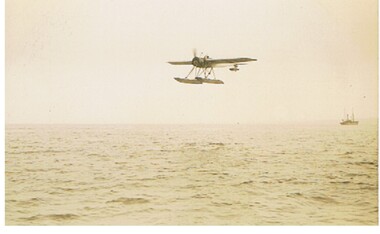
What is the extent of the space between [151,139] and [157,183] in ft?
6.36

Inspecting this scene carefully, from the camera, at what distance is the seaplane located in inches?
266

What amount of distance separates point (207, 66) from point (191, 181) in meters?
1.74

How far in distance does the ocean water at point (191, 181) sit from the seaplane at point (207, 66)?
2.54 feet

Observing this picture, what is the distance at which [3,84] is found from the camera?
260 inches

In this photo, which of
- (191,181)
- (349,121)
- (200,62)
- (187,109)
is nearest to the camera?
(349,121)

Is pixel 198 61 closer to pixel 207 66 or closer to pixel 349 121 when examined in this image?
pixel 207 66

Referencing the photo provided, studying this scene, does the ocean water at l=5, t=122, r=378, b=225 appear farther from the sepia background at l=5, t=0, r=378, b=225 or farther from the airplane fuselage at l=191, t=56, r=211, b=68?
the airplane fuselage at l=191, t=56, r=211, b=68

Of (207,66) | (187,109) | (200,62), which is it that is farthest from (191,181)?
(200,62)

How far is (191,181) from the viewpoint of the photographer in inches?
255

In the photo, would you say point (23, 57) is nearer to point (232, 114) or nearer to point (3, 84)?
point (3, 84)

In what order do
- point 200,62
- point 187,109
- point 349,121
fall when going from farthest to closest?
1. point 187,109
2. point 200,62
3. point 349,121

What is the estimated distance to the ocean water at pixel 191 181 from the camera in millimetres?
6160

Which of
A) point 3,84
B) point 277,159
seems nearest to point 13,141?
point 3,84

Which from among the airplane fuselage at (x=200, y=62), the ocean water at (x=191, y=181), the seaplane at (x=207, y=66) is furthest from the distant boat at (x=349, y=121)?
the airplane fuselage at (x=200, y=62)
